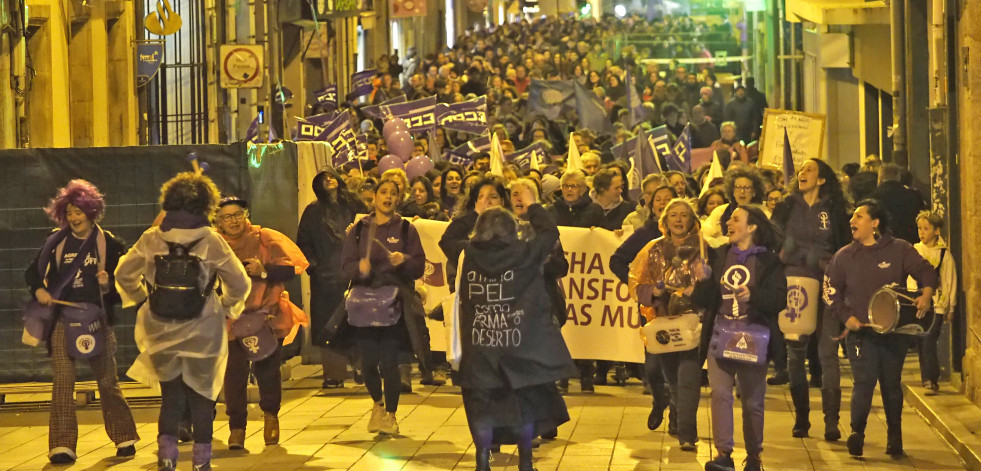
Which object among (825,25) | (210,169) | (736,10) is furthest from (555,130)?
(736,10)

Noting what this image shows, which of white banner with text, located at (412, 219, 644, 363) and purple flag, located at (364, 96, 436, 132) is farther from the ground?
purple flag, located at (364, 96, 436, 132)

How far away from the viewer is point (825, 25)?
25062 millimetres

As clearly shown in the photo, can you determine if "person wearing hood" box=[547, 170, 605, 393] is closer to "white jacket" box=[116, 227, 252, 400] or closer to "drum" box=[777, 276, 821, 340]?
"drum" box=[777, 276, 821, 340]

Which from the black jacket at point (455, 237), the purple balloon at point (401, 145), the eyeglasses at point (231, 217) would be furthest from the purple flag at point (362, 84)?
the black jacket at point (455, 237)

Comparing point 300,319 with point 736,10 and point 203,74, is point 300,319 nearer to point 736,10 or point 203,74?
point 203,74

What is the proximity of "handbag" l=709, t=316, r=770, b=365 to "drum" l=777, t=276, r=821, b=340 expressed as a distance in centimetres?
167

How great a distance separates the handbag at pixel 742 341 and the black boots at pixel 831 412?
1.63 metres

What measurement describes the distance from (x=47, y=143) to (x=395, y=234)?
10.6 metres

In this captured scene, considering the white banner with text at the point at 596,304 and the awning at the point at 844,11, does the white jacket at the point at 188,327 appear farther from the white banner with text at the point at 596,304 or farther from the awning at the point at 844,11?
the awning at the point at 844,11

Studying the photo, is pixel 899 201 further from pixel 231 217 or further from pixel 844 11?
pixel 844 11

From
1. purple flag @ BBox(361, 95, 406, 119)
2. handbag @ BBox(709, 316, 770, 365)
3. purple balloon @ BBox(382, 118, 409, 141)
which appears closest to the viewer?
handbag @ BBox(709, 316, 770, 365)

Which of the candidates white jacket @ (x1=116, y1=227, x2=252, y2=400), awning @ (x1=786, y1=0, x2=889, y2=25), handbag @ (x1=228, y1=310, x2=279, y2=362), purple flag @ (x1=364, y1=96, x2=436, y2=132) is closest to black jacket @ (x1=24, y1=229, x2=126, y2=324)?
handbag @ (x1=228, y1=310, x2=279, y2=362)

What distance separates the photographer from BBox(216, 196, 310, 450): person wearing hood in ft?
35.6

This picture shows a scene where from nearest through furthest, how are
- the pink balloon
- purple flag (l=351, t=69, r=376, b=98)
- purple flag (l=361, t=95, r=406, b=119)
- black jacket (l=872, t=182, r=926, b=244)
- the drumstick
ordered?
the drumstick
black jacket (l=872, t=182, r=926, b=244)
the pink balloon
purple flag (l=361, t=95, r=406, b=119)
purple flag (l=351, t=69, r=376, b=98)
